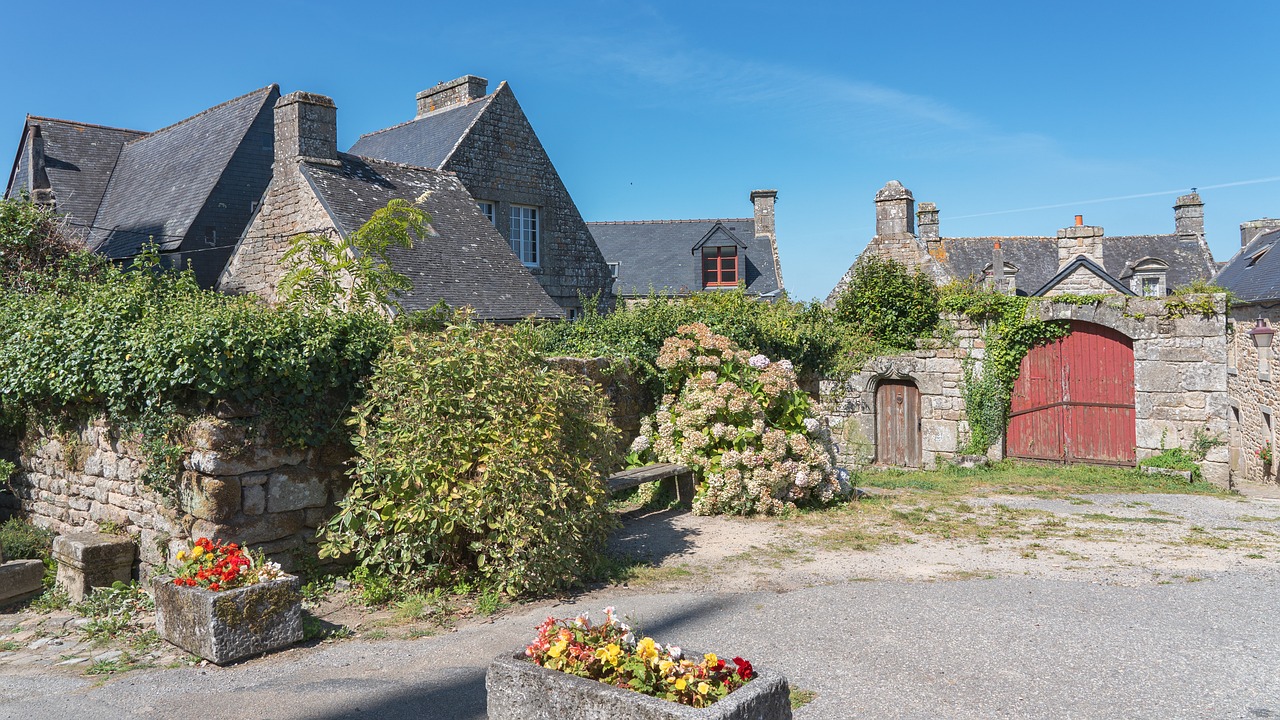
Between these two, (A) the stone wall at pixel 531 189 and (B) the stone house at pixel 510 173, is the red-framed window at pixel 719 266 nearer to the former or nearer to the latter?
(B) the stone house at pixel 510 173

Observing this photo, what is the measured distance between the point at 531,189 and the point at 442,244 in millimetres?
4554

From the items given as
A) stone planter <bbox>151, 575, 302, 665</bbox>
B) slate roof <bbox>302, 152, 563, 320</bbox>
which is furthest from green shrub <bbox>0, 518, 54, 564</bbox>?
slate roof <bbox>302, 152, 563, 320</bbox>

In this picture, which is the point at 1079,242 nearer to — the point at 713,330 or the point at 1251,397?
the point at 1251,397

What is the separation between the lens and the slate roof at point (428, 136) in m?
16.5

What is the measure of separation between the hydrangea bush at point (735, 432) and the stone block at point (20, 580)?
494 centimetres

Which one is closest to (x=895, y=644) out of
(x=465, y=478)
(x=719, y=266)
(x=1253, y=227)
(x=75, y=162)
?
(x=465, y=478)

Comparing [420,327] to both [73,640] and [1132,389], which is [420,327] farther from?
[1132,389]

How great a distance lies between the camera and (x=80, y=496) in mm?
6371

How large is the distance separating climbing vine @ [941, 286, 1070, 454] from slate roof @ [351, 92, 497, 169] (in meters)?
9.85

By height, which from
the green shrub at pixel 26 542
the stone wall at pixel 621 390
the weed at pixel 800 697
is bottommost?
the weed at pixel 800 697

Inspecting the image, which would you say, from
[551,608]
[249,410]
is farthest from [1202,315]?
[249,410]

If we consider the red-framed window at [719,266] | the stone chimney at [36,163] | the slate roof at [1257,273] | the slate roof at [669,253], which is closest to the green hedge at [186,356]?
the stone chimney at [36,163]

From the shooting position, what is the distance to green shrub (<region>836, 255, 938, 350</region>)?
12742mm

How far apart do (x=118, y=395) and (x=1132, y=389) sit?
473 inches
